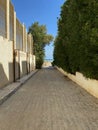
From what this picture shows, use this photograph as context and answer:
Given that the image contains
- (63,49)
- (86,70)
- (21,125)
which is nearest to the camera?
(21,125)

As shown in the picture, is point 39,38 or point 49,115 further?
point 39,38

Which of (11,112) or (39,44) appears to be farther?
(39,44)

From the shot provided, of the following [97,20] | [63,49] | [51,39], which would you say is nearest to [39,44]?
[51,39]

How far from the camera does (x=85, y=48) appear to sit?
57.8 feet

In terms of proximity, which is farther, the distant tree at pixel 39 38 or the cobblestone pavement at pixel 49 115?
the distant tree at pixel 39 38

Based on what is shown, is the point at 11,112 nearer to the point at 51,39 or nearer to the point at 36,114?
the point at 36,114

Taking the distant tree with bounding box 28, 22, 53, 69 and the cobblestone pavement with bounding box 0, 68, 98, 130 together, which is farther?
the distant tree with bounding box 28, 22, 53, 69

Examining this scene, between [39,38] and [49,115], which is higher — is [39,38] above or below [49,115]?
above

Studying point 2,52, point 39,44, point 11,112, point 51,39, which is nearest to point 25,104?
point 11,112

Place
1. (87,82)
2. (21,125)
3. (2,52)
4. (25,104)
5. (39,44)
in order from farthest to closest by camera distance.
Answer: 1. (39,44)
2. (2,52)
3. (87,82)
4. (25,104)
5. (21,125)

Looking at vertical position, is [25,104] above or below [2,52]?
below

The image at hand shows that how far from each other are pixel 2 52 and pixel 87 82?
5.72m

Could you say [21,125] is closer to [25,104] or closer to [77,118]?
[77,118]

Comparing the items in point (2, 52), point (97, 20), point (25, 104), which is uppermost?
point (97, 20)
